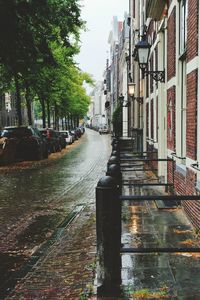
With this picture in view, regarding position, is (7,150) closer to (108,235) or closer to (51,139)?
(51,139)

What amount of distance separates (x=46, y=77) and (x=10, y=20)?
15473mm

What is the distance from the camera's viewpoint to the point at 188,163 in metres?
8.41

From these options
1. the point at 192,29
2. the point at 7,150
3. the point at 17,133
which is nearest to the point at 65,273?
the point at 192,29

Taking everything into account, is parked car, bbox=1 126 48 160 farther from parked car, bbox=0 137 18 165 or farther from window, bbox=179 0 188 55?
window, bbox=179 0 188 55

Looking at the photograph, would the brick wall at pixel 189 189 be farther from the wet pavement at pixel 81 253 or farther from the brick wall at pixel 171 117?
the brick wall at pixel 171 117

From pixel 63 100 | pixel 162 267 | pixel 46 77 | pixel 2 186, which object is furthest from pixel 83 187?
Result: pixel 63 100

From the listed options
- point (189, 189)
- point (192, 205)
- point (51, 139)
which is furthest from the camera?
point (51, 139)

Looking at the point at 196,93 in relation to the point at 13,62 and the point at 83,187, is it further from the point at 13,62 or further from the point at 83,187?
the point at 13,62

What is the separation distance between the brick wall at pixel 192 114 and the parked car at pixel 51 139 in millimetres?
23489

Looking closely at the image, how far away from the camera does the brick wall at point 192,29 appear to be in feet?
24.4

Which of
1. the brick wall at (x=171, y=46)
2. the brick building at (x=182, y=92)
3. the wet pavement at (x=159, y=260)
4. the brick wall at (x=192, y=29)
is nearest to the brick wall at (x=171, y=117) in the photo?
the brick building at (x=182, y=92)

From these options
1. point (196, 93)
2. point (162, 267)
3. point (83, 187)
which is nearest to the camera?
point (162, 267)

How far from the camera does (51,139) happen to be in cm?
3297

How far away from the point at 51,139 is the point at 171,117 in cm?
2209
